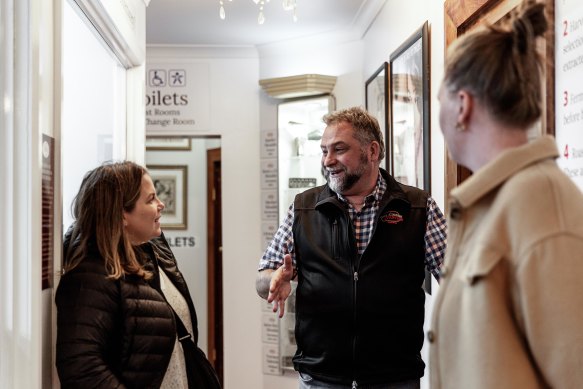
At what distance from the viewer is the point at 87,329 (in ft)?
5.81

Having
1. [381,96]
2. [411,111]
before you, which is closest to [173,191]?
[381,96]

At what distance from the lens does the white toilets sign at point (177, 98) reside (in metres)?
5.44

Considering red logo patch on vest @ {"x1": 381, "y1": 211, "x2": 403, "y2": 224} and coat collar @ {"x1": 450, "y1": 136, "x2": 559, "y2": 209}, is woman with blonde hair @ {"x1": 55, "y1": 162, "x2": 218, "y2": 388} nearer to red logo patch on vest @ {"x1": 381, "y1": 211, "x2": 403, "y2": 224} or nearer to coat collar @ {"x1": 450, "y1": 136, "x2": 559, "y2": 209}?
red logo patch on vest @ {"x1": 381, "y1": 211, "x2": 403, "y2": 224}

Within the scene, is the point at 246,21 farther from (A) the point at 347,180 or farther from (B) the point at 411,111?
(A) the point at 347,180

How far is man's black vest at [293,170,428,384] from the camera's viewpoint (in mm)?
1974

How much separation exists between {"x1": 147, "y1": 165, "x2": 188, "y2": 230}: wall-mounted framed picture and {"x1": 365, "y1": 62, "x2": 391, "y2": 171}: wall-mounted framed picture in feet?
7.90

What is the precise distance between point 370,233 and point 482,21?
0.86 m

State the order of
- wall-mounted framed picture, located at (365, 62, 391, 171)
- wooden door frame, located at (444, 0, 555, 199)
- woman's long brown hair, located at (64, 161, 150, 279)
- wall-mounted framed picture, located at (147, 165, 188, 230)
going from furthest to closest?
wall-mounted framed picture, located at (147, 165, 188, 230) < wall-mounted framed picture, located at (365, 62, 391, 171) < woman's long brown hair, located at (64, 161, 150, 279) < wooden door frame, located at (444, 0, 555, 199)

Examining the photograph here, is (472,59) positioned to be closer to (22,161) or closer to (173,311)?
(22,161)

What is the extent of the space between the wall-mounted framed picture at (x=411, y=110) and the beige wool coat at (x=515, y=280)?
6.07 ft

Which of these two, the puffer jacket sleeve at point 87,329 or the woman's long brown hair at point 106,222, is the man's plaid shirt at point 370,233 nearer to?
the woman's long brown hair at point 106,222

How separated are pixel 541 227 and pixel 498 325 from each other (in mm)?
166

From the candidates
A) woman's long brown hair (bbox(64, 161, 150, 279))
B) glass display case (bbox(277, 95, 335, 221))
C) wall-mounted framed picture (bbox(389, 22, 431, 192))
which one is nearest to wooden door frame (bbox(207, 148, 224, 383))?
glass display case (bbox(277, 95, 335, 221))

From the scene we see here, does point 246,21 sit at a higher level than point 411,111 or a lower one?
higher
